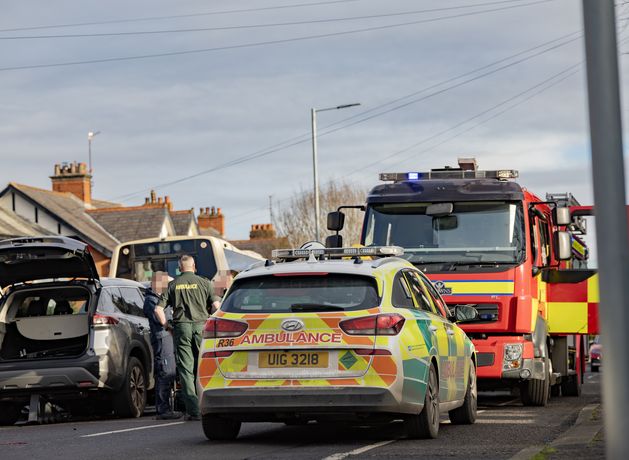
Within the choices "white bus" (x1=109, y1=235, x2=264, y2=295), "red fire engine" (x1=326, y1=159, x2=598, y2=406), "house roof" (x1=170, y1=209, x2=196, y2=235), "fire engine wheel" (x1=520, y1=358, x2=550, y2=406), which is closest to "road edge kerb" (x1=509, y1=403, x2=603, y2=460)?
"red fire engine" (x1=326, y1=159, x2=598, y2=406)

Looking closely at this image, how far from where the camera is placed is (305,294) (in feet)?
37.1

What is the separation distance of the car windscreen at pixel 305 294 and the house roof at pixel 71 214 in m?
50.2

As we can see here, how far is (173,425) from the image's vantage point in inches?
574

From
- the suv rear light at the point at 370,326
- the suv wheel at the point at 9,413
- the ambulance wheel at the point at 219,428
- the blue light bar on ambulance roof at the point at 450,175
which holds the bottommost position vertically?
the suv wheel at the point at 9,413

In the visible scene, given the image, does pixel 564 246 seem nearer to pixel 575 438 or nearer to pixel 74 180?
pixel 575 438

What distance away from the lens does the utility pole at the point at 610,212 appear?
5.81m

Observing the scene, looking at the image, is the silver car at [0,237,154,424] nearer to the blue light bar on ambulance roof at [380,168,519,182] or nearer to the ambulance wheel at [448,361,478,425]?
the blue light bar on ambulance roof at [380,168,519,182]

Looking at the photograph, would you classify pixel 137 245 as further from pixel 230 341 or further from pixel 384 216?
pixel 230 341

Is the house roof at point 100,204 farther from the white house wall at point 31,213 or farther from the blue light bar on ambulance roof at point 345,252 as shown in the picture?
the blue light bar on ambulance roof at point 345,252

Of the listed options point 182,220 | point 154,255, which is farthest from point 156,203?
point 154,255

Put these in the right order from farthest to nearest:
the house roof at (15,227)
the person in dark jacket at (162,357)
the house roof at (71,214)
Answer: the house roof at (71,214) < the house roof at (15,227) < the person in dark jacket at (162,357)

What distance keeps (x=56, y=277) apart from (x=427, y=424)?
22.2ft

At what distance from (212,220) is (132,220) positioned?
16309 millimetres

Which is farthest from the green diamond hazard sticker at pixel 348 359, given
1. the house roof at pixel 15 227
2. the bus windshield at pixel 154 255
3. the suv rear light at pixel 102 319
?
the house roof at pixel 15 227
